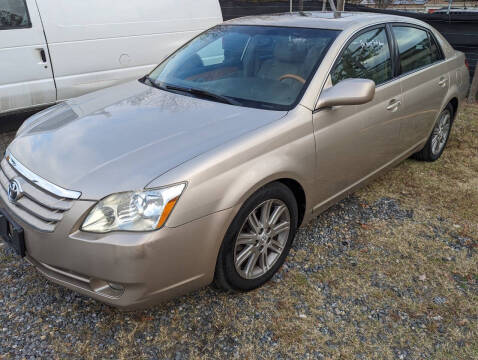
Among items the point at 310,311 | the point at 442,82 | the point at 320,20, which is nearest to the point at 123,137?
the point at 310,311

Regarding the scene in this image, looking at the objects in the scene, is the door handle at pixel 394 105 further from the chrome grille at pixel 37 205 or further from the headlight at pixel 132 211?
the chrome grille at pixel 37 205

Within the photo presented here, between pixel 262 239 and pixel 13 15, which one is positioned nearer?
pixel 262 239

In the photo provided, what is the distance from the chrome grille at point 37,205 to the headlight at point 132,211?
0.53 ft

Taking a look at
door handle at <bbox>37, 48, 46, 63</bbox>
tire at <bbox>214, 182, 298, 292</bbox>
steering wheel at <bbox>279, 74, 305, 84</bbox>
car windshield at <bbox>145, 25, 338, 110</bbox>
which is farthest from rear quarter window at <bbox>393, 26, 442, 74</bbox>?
door handle at <bbox>37, 48, 46, 63</bbox>

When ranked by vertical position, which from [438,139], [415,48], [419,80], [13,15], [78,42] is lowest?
[438,139]

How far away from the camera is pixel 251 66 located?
117 inches

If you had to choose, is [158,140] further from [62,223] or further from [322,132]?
[322,132]

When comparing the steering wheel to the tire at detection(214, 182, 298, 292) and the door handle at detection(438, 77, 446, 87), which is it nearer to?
the tire at detection(214, 182, 298, 292)

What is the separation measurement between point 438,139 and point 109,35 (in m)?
4.13

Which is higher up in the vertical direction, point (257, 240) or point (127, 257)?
point (127, 257)

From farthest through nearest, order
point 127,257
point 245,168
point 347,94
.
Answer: point 347,94 < point 245,168 < point 127,257

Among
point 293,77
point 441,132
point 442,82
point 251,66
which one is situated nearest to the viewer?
point 293,77

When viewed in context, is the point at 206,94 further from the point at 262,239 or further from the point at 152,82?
the point at 262,239

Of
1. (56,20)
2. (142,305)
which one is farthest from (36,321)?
(56,20)
